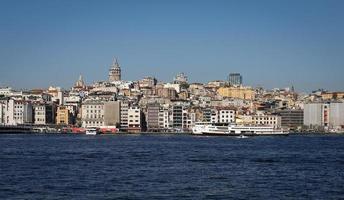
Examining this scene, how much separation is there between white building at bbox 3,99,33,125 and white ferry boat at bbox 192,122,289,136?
32.3 m

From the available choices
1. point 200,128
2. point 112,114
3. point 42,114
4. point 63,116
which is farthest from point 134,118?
point 200,128

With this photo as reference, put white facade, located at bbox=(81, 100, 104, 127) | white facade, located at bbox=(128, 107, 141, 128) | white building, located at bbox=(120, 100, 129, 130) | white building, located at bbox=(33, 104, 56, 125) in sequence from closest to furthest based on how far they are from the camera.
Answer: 1. white facade, located at bbox=(128, 107, 141, 128)
2. white building, located at bbox=(120, 100, 129, 130)
3. white facade, located at bbox=(81, 100, 104, 127)
4. white building, located at bbox=(33, 104, 56, 125)

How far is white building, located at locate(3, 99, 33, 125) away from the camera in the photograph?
368ft

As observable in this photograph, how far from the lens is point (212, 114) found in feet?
363

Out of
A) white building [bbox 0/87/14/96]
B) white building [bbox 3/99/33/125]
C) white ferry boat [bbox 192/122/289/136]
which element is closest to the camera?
white ferry boat [bbox 192/122/289/136]

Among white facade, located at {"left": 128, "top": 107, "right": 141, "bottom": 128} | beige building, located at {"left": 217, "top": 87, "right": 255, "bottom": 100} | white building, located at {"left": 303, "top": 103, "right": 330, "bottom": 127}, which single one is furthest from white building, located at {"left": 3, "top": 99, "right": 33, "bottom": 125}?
beige building, located at {"left": 217, "top": 87, "right": 255, "bottom": 100}

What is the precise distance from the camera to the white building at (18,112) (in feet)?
368

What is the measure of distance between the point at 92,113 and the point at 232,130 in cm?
3186

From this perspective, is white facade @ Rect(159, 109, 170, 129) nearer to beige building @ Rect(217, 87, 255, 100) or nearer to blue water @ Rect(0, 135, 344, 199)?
beige building @ Rect(217, 87, 255, 100)

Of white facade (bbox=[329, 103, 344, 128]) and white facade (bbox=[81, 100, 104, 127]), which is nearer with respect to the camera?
white facade (bbox=[81, 100, 104, 127])

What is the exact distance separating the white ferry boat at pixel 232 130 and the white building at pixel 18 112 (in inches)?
1270

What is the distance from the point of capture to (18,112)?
4434 inches

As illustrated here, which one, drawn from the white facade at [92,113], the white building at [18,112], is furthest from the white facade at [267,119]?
the white building at [18,112]

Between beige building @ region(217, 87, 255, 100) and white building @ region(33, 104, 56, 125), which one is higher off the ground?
beige building @ region(217, 87, 255, 100)
